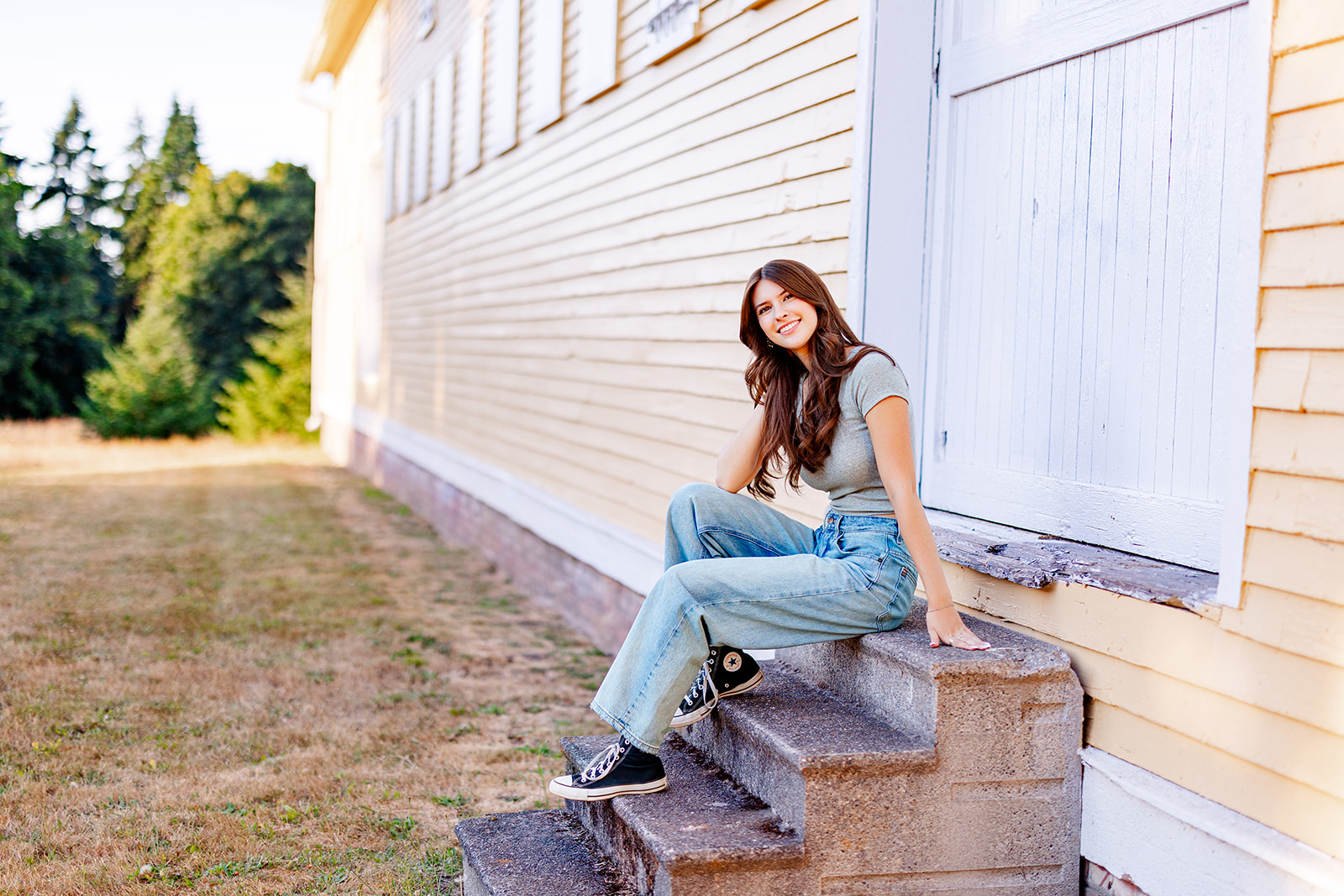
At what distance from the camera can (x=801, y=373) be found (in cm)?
295

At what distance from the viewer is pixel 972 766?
8.18 ft

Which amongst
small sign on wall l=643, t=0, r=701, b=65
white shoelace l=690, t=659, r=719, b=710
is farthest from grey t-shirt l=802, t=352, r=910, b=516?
small sign on wall l=643, t=0, r=701, b=65

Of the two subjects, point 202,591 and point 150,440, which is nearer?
point 202,591

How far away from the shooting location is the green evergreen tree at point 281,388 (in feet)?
71.4

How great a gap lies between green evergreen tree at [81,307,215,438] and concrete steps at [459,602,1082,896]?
65.0 feet

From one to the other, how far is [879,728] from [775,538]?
62cm

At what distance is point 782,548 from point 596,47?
4171 millimetres

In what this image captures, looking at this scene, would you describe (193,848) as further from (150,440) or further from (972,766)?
(150,440)

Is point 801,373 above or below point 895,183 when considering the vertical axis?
below

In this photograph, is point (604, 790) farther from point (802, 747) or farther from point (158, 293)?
point (158, 293)

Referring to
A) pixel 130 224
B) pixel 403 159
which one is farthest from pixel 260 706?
pixel 130 224

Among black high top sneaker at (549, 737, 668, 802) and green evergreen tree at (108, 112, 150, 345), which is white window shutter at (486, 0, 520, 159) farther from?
green evergreen tree at (108, 112, 150, 345)

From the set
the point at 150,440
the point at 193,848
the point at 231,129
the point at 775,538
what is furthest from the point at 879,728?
the point at 231,129

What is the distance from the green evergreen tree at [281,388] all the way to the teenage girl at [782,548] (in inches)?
788
